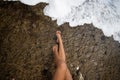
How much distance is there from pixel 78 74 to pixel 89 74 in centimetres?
24

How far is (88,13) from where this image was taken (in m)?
4.08

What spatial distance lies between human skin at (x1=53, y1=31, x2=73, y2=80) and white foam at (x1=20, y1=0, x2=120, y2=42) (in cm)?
59

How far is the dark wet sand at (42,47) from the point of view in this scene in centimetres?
339

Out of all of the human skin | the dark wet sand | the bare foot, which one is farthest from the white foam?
the human skin

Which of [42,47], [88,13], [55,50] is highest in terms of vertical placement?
[88,13]

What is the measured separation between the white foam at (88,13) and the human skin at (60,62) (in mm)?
585

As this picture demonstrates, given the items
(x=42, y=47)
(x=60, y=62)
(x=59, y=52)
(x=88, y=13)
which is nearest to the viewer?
(x=60, y=62)

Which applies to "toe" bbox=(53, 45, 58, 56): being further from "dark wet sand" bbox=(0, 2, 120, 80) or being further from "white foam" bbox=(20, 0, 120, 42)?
"white foam" bbox=(20, 0, 120, 42)

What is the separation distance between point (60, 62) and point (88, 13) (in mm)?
1518

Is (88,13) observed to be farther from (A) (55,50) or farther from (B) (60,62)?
(B) (60,62)

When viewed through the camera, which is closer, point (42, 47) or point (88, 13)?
point (42, 47)

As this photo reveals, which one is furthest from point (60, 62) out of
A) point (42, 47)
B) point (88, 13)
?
point (88, 13)

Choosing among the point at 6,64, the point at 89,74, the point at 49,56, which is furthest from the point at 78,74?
the point at 6,64

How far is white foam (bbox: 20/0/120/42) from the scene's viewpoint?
390cm
